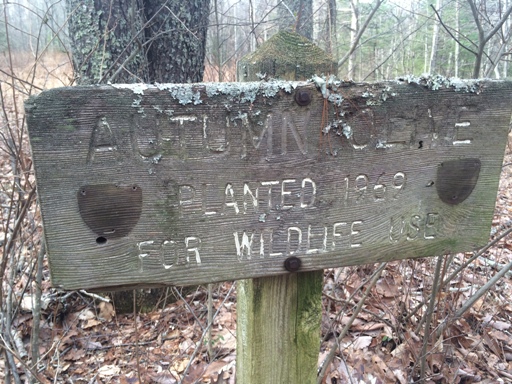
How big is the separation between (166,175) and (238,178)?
0.18 m

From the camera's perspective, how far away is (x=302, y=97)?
95 cm

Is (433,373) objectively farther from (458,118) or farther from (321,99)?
(321,99)

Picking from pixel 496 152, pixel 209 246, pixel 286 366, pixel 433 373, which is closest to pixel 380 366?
pixel 433 373

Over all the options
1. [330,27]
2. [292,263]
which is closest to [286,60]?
[292,263]

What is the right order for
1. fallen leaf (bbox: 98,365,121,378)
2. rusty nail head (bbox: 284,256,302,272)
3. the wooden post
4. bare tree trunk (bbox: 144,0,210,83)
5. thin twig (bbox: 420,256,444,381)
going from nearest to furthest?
rusty nail head (bbox: 284,256,302,272)
the wooden post
thin twig (bbox: 420,256,444,381)
fallen leaf (bbox: 98,365,121,378)
bare tree trunk (bbox: 144,0,210,83)

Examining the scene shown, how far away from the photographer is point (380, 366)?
2.31 metres

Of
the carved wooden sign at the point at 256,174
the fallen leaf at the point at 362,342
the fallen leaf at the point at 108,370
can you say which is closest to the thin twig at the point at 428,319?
the fallen leaf at the point at 362,342

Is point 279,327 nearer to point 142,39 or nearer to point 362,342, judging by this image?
point 362,342

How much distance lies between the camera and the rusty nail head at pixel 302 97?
0.94m

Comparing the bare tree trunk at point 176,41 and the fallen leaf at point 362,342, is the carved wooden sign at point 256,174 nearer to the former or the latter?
the fallen leaf at point 362,342

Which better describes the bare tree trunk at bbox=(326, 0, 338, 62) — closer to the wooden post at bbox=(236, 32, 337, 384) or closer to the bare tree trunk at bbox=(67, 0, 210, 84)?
the bare tree trunk at bbox=(67, 0, 210, 84)

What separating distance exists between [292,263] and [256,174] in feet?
0.95

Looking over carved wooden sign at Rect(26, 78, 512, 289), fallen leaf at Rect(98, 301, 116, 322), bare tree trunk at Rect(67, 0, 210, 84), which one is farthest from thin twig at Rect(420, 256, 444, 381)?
fallen leaf at Rect(98, 301, 116, 322)

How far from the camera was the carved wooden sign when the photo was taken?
0.85 m
